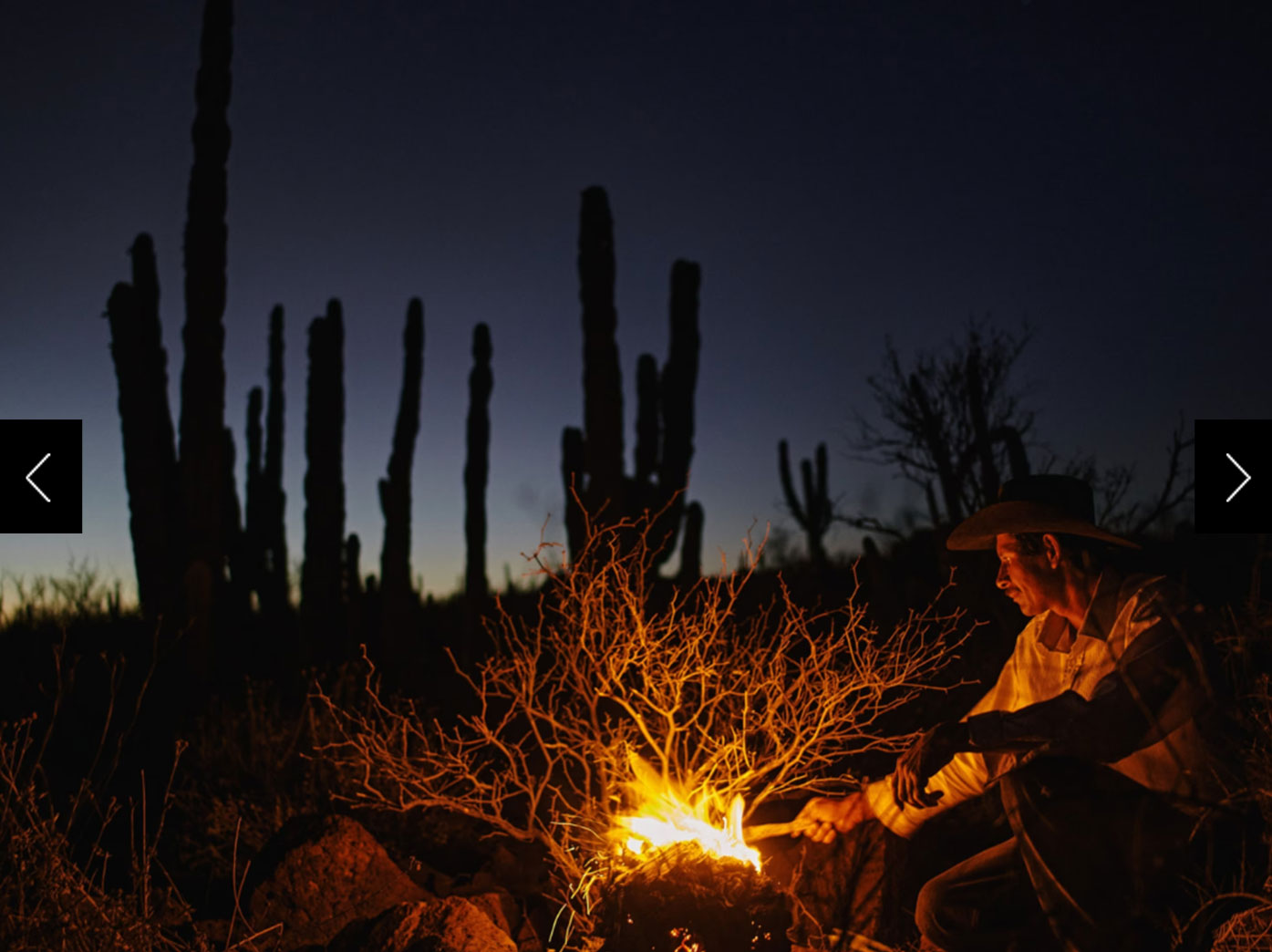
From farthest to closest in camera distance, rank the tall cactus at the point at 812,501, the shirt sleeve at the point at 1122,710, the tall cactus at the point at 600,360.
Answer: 1. the tall cactus at the point at 812,501
2. the tall cactus at the point at 600,360
3. the shirt sleeve at the point at 1122,710

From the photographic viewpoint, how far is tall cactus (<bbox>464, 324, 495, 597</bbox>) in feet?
44.9

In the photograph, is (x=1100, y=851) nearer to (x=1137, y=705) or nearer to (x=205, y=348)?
(x=1137, y=705)

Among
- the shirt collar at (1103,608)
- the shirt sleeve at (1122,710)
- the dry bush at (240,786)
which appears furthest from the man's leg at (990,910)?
the dry bush at (240,786)

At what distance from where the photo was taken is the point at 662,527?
10.3 m

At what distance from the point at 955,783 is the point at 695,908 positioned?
1.01 m

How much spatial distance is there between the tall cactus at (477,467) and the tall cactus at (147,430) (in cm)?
439

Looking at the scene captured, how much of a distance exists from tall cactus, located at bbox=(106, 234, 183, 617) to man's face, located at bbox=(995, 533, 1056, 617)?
849cm

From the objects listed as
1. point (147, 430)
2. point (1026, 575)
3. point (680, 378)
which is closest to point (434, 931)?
point (1026, 575)

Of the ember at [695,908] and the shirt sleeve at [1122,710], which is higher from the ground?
the shirt sleeve at [1122,710]

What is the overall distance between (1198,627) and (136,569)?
9.84 metres

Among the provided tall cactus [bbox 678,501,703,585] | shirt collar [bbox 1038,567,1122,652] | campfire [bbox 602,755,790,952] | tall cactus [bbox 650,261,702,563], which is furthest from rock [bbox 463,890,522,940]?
Result: tall cactus [bbox 678,501,703,585]

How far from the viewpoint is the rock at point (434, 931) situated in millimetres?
3422

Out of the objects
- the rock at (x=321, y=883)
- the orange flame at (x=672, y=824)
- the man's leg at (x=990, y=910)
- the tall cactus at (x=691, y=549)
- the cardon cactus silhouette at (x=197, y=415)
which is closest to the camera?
the man's leg at (x=990, y=910)

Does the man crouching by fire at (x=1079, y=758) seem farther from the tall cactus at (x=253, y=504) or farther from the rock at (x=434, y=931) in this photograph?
the tall cactus at (x=253, y=504)
